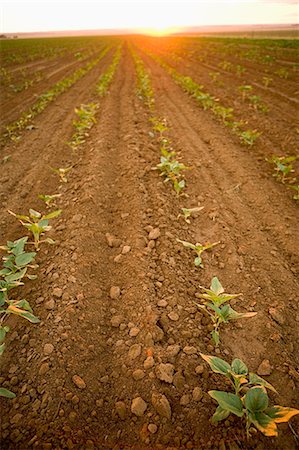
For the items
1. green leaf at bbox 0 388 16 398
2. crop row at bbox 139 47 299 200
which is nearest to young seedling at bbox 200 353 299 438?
green leaf at bbox 0 388 16 398

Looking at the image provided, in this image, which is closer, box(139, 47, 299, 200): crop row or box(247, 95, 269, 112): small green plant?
box(139, 47, 299, 200): crop row

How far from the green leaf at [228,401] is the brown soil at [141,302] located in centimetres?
23

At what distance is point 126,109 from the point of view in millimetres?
7602

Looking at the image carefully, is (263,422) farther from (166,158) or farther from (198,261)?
(166,158)

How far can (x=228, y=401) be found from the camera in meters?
1.59

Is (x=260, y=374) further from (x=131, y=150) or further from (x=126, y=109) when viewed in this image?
(x=126, y=109)

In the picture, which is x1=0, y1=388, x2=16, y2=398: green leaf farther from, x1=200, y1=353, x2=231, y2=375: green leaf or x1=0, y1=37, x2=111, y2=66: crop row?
x1=0, y1=37, x2=111, y2=66: crop row

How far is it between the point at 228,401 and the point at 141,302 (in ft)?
3.47

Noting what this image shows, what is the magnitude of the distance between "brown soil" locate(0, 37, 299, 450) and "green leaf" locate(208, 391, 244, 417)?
0.23 m

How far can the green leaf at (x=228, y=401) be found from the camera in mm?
1547

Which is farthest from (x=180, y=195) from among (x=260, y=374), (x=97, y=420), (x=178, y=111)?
(x=178, y=111)

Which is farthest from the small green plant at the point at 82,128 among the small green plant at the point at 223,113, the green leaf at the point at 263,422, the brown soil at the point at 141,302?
the green leaf at the point at 263,422

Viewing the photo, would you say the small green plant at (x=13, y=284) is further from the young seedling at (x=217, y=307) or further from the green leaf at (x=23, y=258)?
the young seedling at (x=217, y=307)

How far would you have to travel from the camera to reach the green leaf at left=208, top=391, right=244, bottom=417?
155 centimetres
